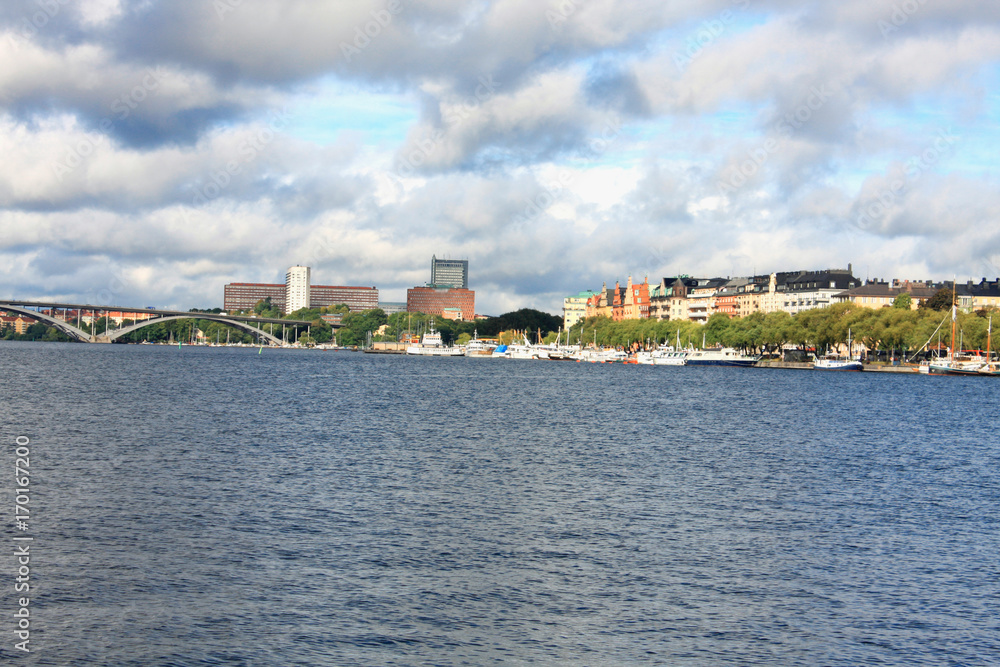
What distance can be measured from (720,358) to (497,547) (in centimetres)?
13931

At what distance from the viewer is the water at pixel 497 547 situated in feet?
45.4

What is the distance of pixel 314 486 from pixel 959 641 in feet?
51.8

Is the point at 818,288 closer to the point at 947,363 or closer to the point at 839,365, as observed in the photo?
the point at 839,365

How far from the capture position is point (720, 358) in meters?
154

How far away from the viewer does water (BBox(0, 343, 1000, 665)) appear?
45.4ft

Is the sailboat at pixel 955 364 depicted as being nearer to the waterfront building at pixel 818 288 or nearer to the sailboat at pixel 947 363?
the sailboat at pixel 947 363

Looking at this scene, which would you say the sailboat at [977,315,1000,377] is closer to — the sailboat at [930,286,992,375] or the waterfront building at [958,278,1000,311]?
the sailboat at [930,286,992,375]

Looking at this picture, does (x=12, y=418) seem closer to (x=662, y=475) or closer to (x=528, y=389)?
(x=662, y=475)

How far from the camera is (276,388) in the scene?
71.4m

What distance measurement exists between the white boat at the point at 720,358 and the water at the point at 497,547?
112 meters

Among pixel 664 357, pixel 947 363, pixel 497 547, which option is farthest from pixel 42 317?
pixel 497 547

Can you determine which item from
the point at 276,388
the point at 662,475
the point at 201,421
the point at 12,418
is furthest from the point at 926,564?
the point at 276,388

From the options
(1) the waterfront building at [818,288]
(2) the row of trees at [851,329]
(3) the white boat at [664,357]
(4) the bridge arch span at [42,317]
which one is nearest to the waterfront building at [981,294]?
(1) the waterfront building at [818,288]

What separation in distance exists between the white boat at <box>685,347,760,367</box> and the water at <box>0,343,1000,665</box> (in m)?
112
